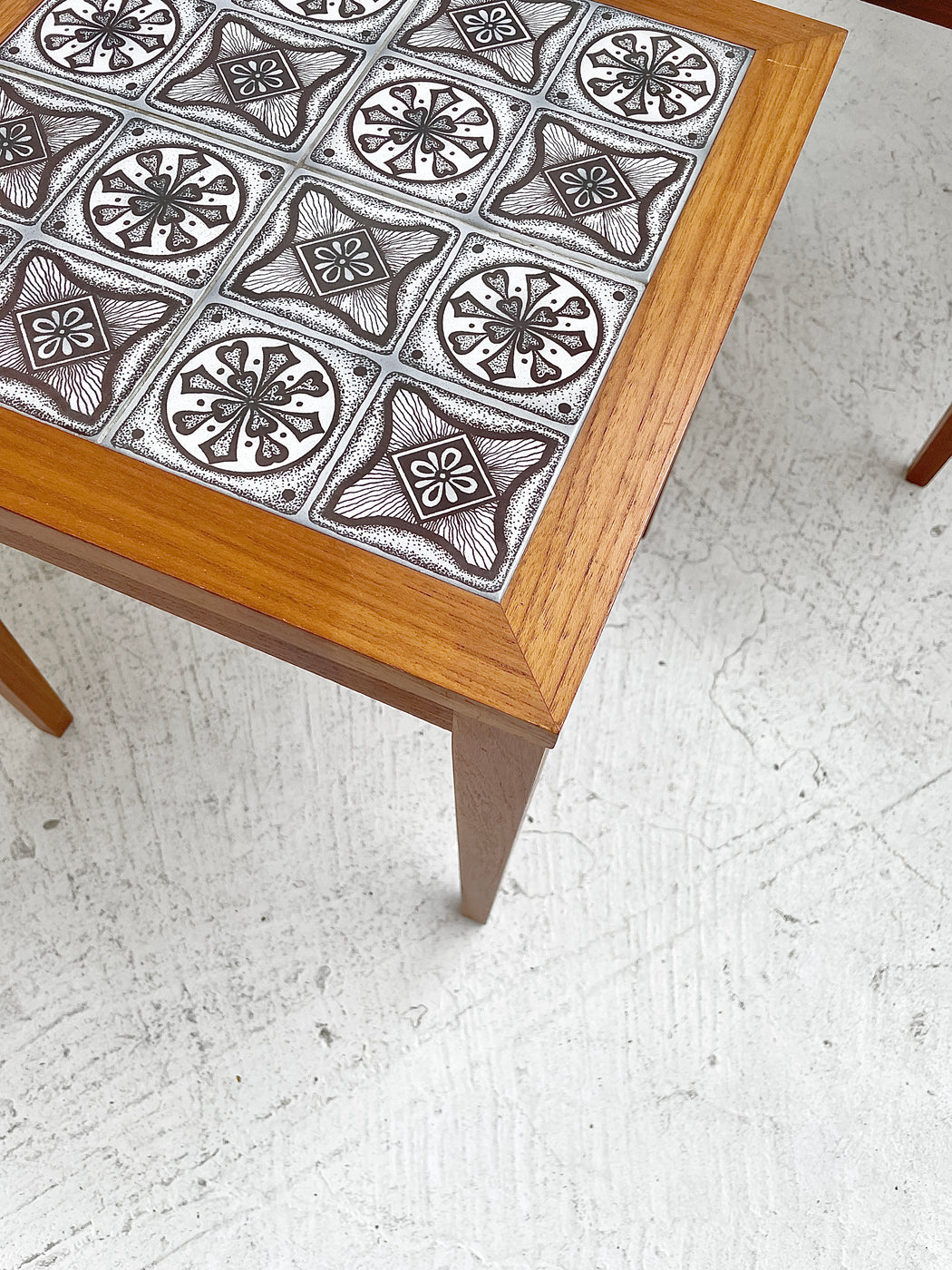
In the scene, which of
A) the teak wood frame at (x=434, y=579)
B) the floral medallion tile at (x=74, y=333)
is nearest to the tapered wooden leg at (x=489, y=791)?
the teak wood frame at (x=434, y=579)

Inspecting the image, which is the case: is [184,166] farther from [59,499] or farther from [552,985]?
[552,985]

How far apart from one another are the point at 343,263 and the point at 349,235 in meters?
0.03

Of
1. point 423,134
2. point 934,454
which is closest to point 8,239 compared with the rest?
point 423,134

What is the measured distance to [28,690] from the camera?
1136 millimetres

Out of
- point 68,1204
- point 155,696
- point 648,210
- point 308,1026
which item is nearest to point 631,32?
point 648,210

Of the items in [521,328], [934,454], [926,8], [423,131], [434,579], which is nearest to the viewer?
[434,579]

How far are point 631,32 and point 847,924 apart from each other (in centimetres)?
98

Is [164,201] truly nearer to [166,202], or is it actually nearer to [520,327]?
[166,202]

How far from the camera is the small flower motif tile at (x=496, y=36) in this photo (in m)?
0.95

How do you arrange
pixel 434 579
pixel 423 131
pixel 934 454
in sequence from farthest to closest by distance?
pixel 934 454
pixel 423 131
pixel 434 579

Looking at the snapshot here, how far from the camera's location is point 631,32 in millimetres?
982

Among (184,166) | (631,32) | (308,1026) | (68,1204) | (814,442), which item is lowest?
(68,1204)

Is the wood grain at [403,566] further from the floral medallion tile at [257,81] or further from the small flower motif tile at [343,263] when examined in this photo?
the floral medallion tile at [257,81]

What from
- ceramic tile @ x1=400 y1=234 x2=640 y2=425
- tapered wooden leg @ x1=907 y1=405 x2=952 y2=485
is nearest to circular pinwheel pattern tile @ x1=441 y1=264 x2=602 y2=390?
ceramic tile @ x1=400 y1=234 x2=640 y2=425
